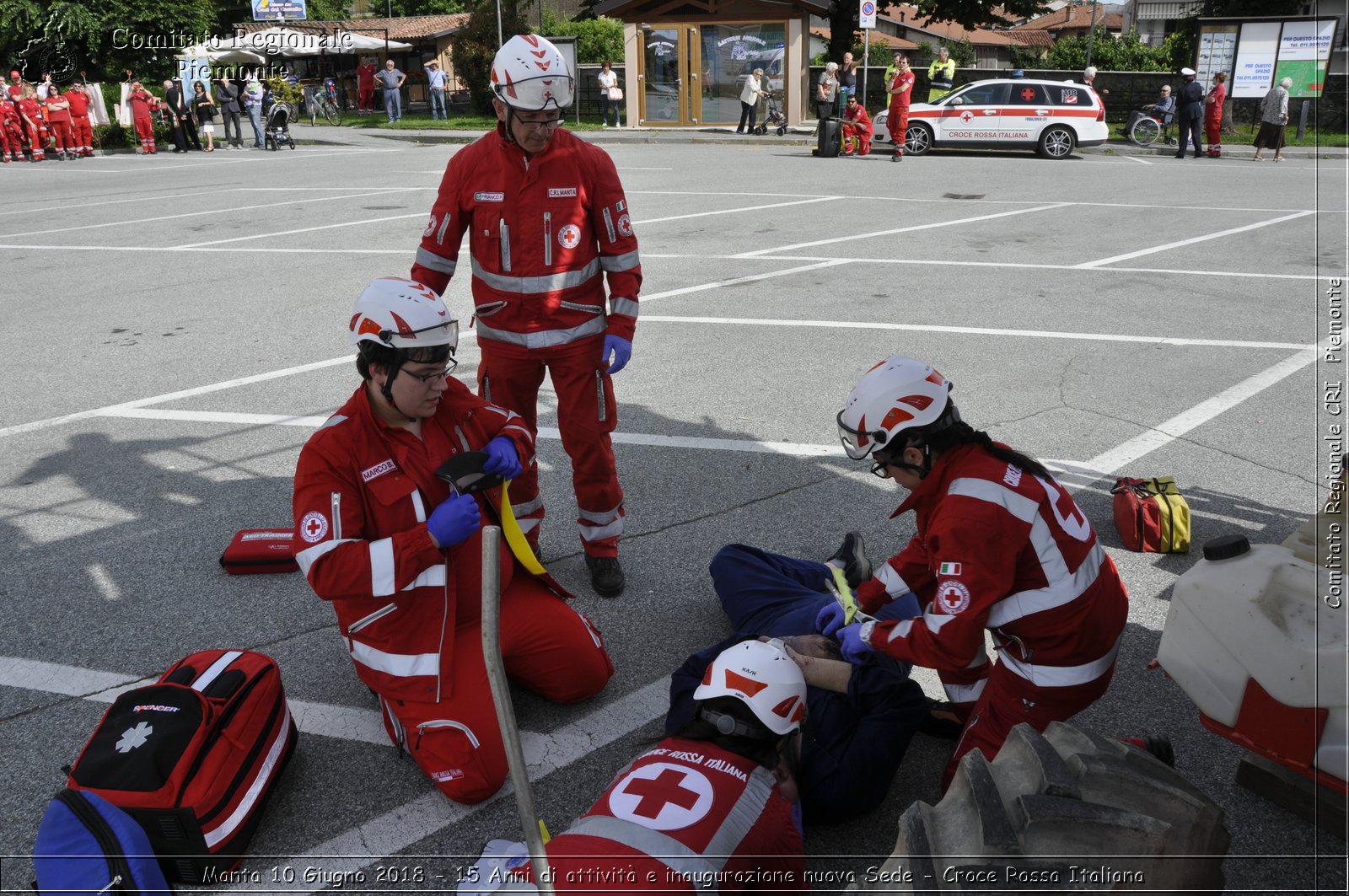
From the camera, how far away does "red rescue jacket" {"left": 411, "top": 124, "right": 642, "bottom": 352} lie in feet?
14.0

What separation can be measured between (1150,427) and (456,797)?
4.81m

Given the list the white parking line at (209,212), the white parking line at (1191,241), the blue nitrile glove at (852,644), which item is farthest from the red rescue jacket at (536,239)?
the white parking line at (209,212)

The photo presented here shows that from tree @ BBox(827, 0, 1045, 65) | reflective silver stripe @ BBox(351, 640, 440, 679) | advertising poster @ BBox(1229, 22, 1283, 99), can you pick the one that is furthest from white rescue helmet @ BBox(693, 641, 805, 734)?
tree @ BBox(827, 0, 1045, 65)

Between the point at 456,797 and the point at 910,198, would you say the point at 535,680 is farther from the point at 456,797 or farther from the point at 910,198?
the point at 910,198

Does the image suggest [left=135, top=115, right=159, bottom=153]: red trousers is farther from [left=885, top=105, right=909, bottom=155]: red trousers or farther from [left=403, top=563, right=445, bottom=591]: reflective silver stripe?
[left=403, top=563, right=445, bottom=591]: reflective silver stripe

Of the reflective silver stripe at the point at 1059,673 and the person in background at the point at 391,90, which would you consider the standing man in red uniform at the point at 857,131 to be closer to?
the person in background at the point at 391,90

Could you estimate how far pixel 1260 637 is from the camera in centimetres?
241

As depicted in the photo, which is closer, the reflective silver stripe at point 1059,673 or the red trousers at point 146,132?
the reflective silver stripe at point 1059,673

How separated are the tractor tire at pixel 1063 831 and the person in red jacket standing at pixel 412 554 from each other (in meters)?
1.55

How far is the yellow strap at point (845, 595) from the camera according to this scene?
3.71 meters

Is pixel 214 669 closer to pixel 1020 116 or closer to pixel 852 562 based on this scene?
pixel 852 562

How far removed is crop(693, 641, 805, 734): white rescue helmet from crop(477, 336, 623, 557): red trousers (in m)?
1.55

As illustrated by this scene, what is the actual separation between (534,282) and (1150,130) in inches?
979

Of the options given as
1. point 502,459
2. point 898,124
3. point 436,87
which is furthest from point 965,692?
point 436,87
